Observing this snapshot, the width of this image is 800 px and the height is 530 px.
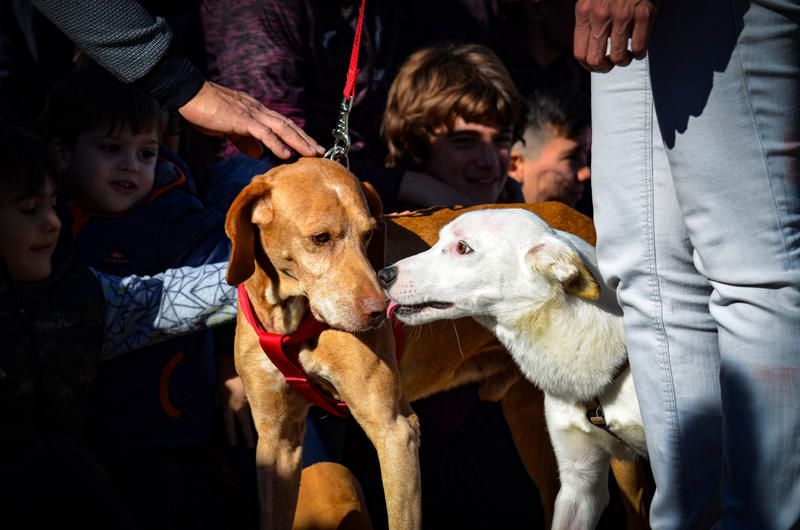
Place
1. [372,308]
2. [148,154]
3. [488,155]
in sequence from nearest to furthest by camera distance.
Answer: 1. [372,308]
2. [148,154]
3. [488,155]

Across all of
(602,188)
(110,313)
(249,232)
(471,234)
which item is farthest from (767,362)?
(110,313)

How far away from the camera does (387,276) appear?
2.78 metres

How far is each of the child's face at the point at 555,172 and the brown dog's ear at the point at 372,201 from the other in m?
2.42

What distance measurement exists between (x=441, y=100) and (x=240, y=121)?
74.5 inches

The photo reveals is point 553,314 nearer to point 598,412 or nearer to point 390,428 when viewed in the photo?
point 598,412

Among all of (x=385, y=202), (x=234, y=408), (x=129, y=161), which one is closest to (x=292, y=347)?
(x=234, y=408)

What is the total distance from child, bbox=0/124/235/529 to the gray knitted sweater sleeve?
485 millimetres

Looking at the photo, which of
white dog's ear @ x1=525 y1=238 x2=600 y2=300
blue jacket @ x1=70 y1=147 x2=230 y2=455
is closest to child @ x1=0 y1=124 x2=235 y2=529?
blue jacket @ x1=70 y1=147 x2=230 y2=455

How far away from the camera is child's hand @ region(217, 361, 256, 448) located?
3621 mm

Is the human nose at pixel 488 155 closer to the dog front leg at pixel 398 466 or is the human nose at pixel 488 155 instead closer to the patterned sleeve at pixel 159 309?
the patterned sleeve at pixel 159 309

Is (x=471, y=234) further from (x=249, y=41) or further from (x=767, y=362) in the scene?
(x=249, y=41)

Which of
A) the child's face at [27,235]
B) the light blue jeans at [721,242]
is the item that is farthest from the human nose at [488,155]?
the light blue jeans at [721,242]

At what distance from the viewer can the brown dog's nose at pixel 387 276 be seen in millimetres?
2770

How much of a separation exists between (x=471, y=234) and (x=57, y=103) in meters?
1.84
